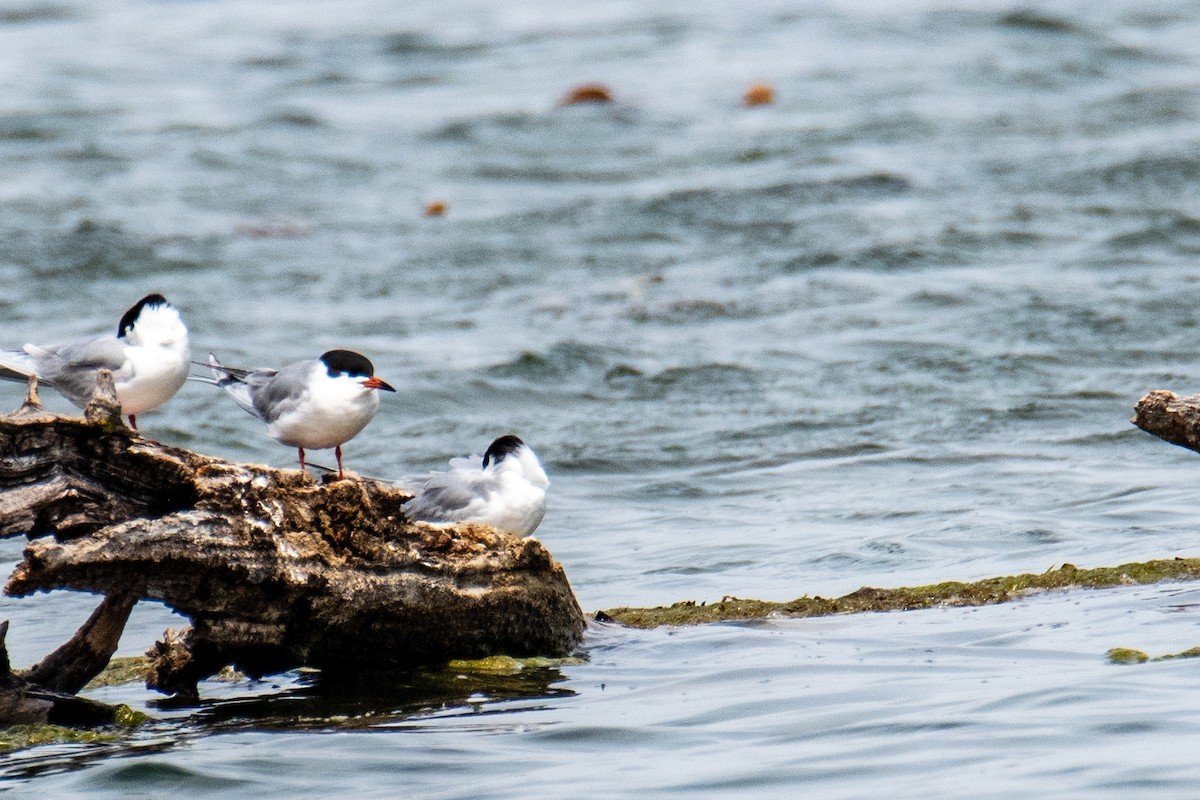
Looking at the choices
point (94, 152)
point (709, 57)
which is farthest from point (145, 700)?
point (709, 57)

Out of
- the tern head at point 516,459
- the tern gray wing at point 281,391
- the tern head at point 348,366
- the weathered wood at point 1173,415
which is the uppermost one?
the tern head at point 348,366

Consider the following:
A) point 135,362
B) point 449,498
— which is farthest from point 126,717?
point 135,362

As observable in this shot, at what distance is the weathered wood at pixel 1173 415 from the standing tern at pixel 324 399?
3341 millimetres

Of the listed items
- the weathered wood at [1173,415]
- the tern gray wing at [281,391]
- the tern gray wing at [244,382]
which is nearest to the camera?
the weathered wood at [1173,415]

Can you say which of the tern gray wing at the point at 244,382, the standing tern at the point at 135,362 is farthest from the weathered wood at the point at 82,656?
the tern gray wing at the point at 244,382

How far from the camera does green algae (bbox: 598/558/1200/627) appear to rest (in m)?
7.25

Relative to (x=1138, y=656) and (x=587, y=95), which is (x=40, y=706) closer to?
(x=1138, y=656)

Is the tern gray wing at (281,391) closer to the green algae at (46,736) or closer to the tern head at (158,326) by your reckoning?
the tern head at (158,326)

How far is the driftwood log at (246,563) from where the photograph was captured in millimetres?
5582

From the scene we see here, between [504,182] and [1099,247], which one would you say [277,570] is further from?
[504,182]

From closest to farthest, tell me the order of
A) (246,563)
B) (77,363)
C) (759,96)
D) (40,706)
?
(246,563) → (40,706) → (77,363) → (759,96)

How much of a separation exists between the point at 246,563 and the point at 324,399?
A: 2211mm

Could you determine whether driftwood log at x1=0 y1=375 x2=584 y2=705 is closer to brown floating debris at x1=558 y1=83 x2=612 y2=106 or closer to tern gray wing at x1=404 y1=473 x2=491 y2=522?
tern gray wing at x1=404 y1=473 x2=491 y2=522

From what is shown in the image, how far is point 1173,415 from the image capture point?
6273 millimetres
